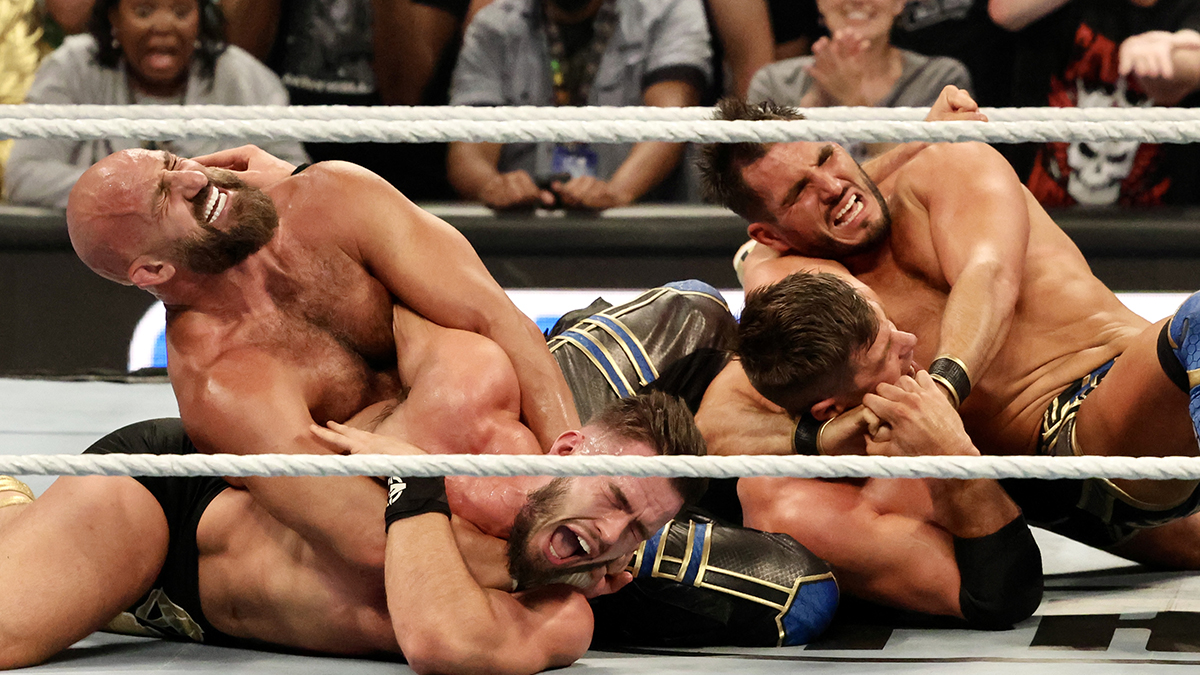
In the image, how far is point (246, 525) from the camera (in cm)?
150

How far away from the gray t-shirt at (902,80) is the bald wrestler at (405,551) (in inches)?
74.1

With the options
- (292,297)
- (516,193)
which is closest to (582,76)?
(516,193)

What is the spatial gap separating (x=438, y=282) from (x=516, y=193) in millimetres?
1793

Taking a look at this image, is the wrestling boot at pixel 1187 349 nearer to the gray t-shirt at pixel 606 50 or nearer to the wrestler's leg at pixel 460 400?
the wrestler's leg at pixel 460 400

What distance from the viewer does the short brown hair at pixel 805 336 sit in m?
1.59

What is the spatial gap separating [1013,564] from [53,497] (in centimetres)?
121

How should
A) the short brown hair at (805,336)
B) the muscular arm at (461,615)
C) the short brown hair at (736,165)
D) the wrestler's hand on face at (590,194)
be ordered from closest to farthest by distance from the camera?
the muscular arm at (461,615), the short brown hair at (805,336), the short brown hair at (736,165), the wrestler's hand on face at (590,194)

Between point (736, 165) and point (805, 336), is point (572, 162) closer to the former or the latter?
point (736, 165)

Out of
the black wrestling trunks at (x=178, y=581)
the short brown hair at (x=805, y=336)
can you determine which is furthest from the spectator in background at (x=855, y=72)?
the black wrestling trunks at (x=178, y=581)

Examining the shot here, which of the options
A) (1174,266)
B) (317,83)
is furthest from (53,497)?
(1174,266)

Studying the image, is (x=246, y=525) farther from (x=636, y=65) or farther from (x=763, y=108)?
(x=636, y=65)

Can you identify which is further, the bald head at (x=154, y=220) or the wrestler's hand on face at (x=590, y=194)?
the wrestler's hand on face at (x=590, y=194)

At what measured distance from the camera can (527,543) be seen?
1.36 m

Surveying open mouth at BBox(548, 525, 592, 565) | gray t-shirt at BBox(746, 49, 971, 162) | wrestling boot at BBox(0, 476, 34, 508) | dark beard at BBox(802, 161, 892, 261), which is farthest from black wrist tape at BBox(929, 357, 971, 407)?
gray t-shirt at BBox(746, 49, 971, 162)
